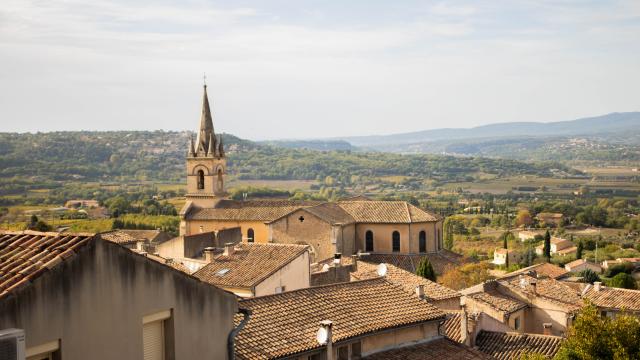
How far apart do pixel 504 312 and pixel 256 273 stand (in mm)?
10759

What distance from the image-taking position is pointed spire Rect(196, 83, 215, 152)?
208ft

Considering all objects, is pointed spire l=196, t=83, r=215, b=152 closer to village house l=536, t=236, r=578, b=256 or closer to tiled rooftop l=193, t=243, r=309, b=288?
tiled rooftop l=193, t=243, r=309, b=288

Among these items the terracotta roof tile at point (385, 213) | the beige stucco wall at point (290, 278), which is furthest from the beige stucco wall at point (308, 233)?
the beige stucco wall at point (290, 278)

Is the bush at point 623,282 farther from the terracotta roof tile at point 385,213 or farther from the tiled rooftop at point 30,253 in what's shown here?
the tiled rooftop at point 30,253

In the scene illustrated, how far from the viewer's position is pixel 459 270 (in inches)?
1902

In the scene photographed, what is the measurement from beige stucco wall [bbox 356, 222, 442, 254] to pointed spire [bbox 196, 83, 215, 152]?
52.8 feet

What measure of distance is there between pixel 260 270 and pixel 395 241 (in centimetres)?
2715

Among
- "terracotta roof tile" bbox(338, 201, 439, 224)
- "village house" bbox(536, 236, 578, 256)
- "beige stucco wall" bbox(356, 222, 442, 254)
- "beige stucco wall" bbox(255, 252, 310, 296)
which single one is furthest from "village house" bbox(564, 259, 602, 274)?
"beige stucco wall" bbox(255, 252, 310, 296)

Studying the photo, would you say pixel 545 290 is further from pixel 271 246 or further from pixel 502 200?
pixel 502 200

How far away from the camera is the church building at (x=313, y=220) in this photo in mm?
51281

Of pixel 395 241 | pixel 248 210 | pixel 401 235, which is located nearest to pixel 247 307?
pixel 401 235

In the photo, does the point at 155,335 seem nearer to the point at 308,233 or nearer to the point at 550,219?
the point at 308,233

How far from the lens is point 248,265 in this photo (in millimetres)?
28078

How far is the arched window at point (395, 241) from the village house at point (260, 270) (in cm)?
2447
